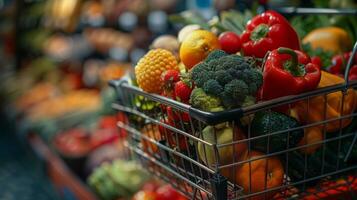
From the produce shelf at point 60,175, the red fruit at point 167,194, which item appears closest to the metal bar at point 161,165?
the red fruit at point 167,194

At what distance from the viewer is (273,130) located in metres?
0.93

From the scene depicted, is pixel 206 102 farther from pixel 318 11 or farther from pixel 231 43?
pixel 318 11

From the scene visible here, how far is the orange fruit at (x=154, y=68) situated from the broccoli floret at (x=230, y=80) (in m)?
0.16

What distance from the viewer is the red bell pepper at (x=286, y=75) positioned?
94cm

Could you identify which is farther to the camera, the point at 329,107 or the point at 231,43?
the point at 231,43

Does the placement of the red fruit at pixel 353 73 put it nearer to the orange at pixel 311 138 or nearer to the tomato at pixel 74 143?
the orange at pixel 311 138

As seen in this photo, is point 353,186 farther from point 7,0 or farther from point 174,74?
point 7,0

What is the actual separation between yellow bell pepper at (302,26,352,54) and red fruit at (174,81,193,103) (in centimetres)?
58

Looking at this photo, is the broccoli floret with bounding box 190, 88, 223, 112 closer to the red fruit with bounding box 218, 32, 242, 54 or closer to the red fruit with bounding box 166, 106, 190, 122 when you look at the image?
the red fruit with bounding box 166, 106, 190, 122

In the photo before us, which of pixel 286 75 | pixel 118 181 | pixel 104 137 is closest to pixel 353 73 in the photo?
pixel 286 75

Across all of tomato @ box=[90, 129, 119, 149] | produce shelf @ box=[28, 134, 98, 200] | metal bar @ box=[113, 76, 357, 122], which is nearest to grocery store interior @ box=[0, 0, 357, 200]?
metal bar @ box=[113, 76, 357, 122]

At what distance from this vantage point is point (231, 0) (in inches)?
91.0

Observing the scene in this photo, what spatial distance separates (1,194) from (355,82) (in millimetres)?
3127

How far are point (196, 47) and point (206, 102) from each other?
0.23 meters
